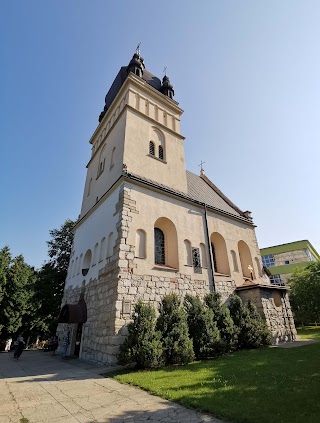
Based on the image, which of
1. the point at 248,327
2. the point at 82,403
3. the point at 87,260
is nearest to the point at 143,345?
the point at 82,403

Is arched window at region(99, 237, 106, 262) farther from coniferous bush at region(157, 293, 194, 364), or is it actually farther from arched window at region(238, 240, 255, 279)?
arched window at region(238, 240, 255, 279)

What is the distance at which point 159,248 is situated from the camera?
12.5 m

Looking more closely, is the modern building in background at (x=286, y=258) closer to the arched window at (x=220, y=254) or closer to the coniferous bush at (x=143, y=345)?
the arched window at (x=220, y=254)

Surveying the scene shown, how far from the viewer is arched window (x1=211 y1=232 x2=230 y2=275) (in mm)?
14836

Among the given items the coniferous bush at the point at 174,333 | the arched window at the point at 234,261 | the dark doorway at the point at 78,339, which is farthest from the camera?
the arched window at the point at 234,261

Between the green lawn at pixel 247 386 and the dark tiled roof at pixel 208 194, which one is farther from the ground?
the dark tiled roof at pixel 208 194

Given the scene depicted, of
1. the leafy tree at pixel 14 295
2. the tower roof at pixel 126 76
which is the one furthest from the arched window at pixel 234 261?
the leafy tree at pixel 14 295

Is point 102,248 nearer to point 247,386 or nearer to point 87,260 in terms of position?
Result: point 87,260

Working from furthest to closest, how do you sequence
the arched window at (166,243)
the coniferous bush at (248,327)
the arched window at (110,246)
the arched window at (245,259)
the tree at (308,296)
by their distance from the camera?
1. the tree at (308,296)
2. the arched window at (245,259)
3. the arched window at (166,243)
4. the coniferous bush at (248,327)
5. the arched window at (110,246)

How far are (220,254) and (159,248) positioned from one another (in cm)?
495

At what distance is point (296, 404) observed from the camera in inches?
169

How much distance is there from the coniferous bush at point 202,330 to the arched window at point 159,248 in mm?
2786

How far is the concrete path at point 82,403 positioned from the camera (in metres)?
4.15

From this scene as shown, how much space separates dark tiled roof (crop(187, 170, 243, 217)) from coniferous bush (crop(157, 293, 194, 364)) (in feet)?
26.0
